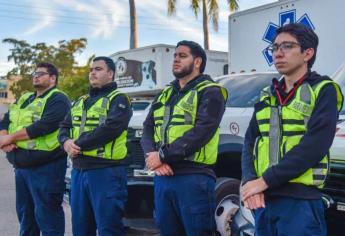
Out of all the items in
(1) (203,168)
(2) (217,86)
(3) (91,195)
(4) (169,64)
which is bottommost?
(3) (91,195)

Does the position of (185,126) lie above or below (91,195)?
above

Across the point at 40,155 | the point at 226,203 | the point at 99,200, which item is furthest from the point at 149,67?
the point at 99,200

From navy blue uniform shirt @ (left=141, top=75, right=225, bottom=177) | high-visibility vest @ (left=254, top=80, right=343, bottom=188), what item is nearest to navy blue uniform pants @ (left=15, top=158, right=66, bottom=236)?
navy blue uniform shirt @ (left=141, top=75, right=225, bottom=177)

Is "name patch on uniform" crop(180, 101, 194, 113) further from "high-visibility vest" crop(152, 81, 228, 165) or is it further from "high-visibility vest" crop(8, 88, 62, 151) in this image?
"high-visibility vest" crop(8, 88, 62, 151)

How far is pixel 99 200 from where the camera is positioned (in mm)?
4508

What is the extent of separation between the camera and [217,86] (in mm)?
4043

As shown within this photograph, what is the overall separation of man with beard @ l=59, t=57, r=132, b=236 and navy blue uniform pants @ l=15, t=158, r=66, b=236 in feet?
1.60

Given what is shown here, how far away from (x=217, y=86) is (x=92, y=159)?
1315mm

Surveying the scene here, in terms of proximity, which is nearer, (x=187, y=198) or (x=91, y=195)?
(x=187, y=198)

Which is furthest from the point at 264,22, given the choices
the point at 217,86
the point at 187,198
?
the point at 187,198

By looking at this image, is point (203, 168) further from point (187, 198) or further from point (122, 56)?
point (122, 56)

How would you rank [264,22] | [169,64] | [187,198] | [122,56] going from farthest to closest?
[122,56], [169,64], [264,22], [187,198]

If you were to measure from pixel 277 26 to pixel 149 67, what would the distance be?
4535mm

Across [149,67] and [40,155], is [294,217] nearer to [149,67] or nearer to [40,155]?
[40,155]
